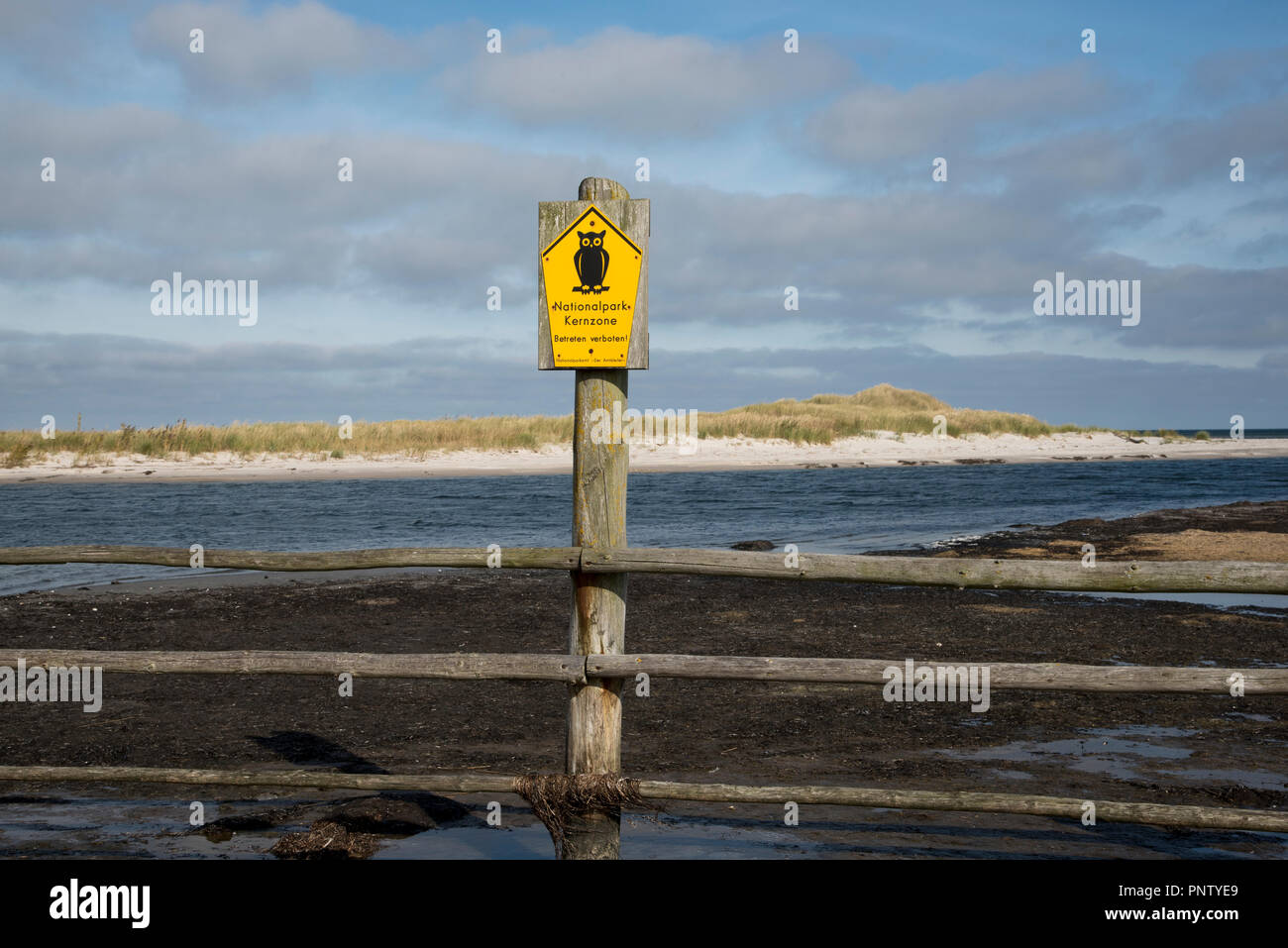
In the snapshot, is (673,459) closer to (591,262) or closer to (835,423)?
(835,423)

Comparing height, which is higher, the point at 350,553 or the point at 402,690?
the point at 350,553

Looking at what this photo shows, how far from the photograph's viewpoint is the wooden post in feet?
15.7

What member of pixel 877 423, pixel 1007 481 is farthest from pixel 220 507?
pixel 877 423

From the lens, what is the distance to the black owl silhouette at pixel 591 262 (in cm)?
476

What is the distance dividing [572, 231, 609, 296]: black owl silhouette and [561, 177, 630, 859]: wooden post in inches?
8.2

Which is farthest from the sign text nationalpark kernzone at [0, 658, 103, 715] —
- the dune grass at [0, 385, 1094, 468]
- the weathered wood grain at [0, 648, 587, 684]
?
the dune grass at [0, 385, 1094, 468]

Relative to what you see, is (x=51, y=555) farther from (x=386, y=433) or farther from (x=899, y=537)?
(x=386, y=433)

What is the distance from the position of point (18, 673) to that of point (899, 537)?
1598 cm

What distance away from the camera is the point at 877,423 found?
6103 centimetres

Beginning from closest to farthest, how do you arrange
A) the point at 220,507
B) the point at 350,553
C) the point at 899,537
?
the point at 350,553
the point at 899,537
the point at 220,507

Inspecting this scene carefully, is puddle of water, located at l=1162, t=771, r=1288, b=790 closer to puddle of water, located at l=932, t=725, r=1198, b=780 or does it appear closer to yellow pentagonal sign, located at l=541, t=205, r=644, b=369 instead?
puddle of water, located at l=932, t=725, r=1198, b=780

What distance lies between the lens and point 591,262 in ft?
15.6
